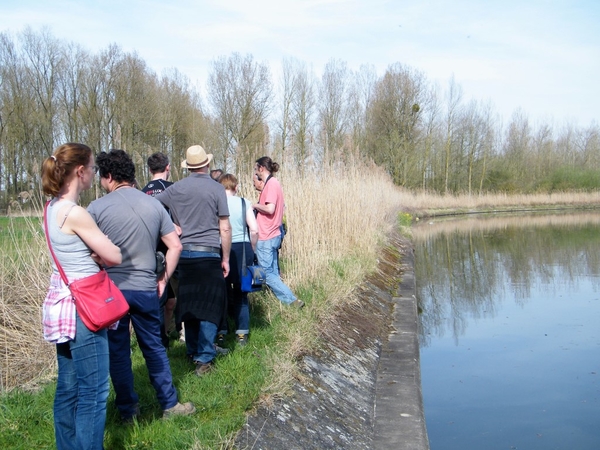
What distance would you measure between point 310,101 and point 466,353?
2680 centimetres

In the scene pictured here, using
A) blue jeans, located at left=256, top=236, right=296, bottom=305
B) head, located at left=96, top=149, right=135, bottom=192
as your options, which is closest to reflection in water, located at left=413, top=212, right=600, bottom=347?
blue jeans, located at left=256, top=236, right=296, bottom=305

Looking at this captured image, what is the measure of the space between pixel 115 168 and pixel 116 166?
0.02 metres

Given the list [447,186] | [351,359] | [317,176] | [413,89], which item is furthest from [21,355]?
[447,186]

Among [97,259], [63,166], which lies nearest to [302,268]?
[97,259]

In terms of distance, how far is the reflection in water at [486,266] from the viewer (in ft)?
37.6

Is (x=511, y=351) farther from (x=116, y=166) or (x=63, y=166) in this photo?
(x=63, y=166)

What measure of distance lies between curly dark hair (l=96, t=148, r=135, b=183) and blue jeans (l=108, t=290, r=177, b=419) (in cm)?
73

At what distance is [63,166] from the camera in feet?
10.3

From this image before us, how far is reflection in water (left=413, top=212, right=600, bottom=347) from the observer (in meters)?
11.5

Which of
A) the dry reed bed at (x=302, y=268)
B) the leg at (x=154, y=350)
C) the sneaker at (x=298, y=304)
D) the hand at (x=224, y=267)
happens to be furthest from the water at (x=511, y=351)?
the leg at (x=154, y=350)

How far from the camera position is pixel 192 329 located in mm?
4949

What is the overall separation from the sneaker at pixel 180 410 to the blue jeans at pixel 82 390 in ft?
2.44

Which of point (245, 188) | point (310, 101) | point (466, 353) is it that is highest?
point (310, 101)

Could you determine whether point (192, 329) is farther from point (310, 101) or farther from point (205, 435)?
point (310, 101)
